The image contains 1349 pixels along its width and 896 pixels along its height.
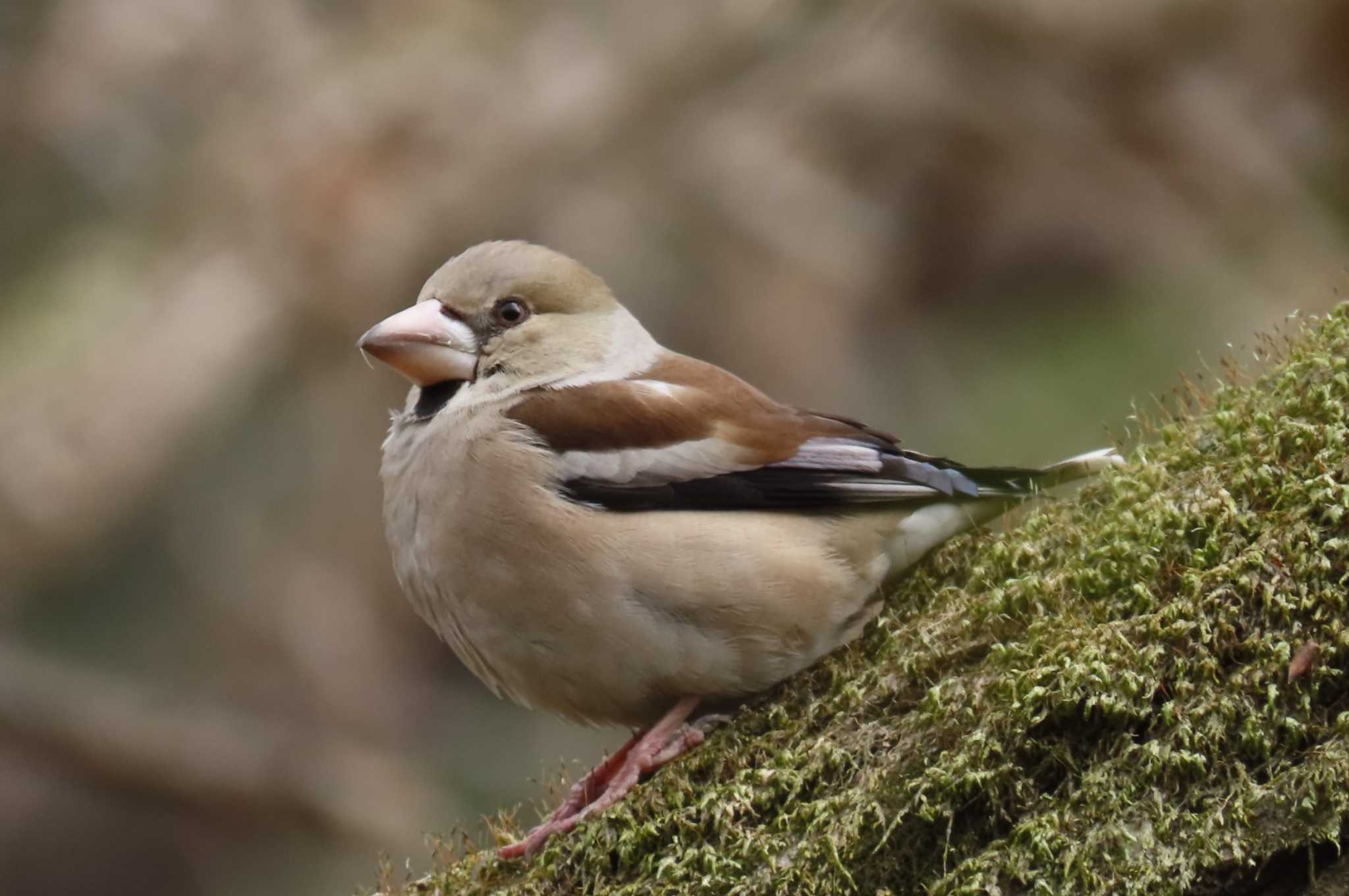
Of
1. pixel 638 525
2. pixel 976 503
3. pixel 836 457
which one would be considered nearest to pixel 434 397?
pixel 638 525

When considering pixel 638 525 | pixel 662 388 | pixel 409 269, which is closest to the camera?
pixel 638 525

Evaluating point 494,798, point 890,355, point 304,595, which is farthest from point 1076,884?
point 304,595

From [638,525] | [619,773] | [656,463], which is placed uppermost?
[656,463]

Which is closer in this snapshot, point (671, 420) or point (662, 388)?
point (671, 420)

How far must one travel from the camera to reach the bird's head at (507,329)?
3.77m

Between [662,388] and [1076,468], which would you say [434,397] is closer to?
[662,388]

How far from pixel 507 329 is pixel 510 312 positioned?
55 mm

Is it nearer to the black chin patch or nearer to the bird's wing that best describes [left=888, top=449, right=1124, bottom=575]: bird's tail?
the bird's wing

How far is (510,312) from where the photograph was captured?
12.8ft

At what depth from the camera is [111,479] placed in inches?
305

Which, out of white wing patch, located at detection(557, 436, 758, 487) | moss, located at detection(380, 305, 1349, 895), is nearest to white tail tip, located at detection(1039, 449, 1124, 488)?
moss, located at detection(380, 305, 1349, 895)

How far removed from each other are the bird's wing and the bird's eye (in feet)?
1.19

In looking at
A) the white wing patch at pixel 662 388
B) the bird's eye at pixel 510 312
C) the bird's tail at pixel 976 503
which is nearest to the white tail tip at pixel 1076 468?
the bird's tail at pixel 976 503

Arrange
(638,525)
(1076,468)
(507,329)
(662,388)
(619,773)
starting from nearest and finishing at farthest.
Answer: (619,773) < (638,525) < (1076,468) < (662,388) < (507,329)
